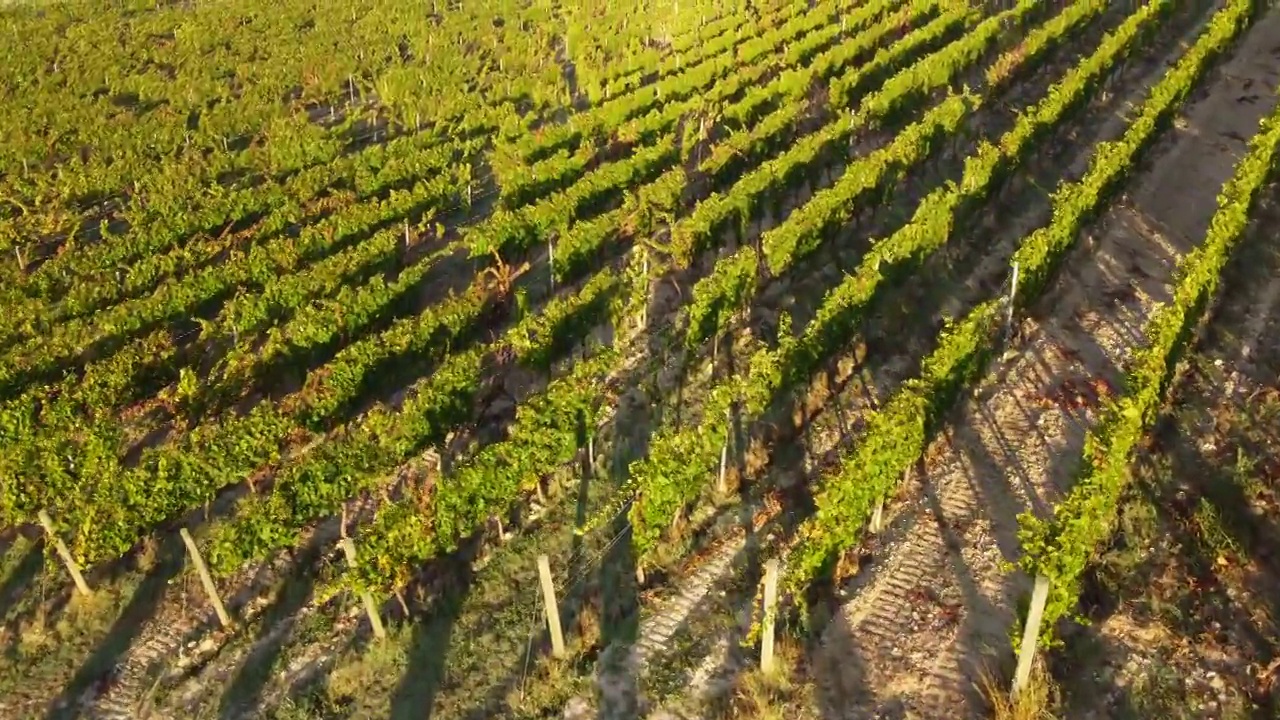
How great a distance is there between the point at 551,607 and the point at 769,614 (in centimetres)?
233

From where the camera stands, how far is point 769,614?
967 cm

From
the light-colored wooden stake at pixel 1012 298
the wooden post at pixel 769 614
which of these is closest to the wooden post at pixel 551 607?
the wooden post at pixel 769 614

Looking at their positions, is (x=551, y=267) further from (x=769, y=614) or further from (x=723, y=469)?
(x=769, y=614)

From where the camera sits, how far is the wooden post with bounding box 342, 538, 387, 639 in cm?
1020

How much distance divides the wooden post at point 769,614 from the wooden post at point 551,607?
2.21m

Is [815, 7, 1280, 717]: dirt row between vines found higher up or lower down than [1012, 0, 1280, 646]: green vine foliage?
lower down

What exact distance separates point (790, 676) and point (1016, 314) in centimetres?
821

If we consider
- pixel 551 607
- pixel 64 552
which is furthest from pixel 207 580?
pixel 551 607

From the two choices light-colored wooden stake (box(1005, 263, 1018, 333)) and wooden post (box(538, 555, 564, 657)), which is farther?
light-colored wooden stake (box(1005, 263, 1018, 333))

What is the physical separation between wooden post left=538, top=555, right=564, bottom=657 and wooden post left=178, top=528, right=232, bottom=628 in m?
3.85

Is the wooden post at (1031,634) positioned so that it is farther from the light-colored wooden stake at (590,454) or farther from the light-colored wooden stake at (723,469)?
the light-colored wooden stake at (590,454)

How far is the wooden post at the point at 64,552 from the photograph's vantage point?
11297 millimetres

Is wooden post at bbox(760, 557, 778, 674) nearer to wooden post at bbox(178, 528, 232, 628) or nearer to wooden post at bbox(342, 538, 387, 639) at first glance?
wooden post at bbox(342, 538, 387, 639)

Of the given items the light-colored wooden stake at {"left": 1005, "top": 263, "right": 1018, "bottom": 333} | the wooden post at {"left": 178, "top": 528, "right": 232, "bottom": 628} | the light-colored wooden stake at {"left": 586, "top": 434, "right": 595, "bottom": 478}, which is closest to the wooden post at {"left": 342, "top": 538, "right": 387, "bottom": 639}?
the wooden post at {"left": 178, "top": 528, "right": 232, "bottom": 628}
